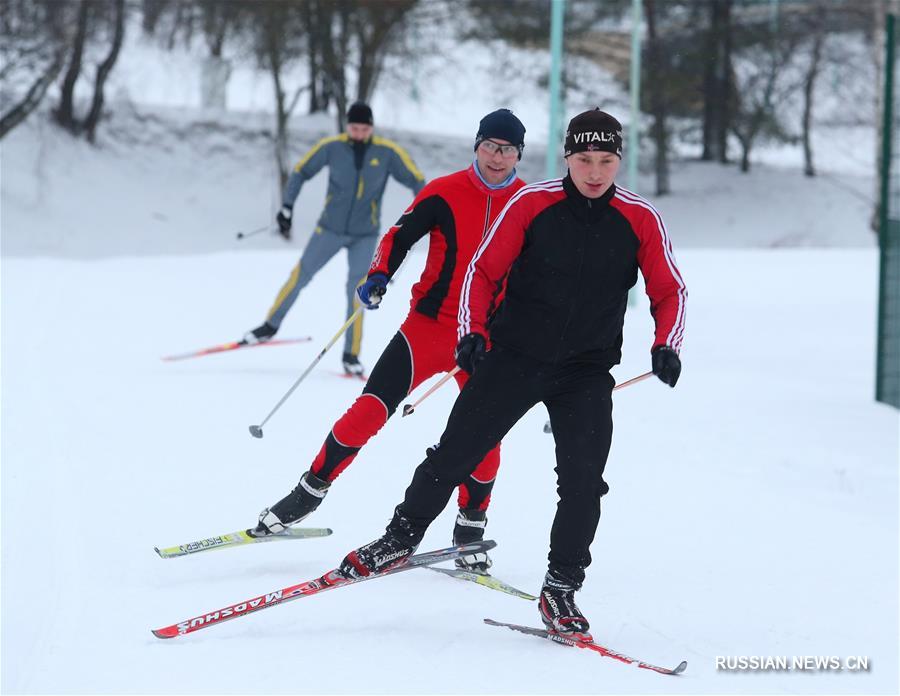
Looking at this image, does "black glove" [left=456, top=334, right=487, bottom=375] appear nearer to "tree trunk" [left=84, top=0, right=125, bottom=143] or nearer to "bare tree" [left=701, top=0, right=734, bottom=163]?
"tree trunk" [left=84, top=0, right=125, bottom=143]

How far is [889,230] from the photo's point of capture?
413 inches

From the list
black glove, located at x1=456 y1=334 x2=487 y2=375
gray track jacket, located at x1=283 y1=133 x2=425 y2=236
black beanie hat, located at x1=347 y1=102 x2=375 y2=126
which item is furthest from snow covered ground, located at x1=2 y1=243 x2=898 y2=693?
black beanie hat, located at x1=347 y1=102 x2=375 y2=126

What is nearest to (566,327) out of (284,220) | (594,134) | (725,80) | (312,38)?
(594,134)

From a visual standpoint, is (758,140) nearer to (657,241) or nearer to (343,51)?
(343,51)

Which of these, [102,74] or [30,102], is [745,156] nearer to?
[102,74]

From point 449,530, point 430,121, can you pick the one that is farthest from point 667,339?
point 430,121

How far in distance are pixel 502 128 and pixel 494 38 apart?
26.4 m

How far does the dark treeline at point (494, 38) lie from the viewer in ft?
90.5

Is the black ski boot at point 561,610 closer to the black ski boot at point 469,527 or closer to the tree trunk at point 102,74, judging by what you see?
the black ski boot at point 469,527

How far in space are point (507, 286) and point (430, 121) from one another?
33.5 m

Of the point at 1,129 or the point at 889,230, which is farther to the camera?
the point at 1,129

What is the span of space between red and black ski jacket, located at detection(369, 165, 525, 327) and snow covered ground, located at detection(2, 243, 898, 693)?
114 centimetres

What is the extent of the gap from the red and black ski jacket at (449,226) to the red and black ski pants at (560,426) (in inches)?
28.7

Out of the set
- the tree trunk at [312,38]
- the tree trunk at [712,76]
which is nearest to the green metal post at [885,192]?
the tree trunk at [312,38]
